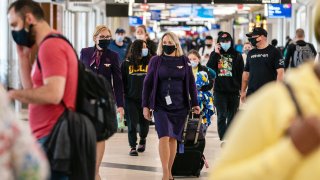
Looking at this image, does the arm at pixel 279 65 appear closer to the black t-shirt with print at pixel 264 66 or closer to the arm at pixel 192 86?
the black t-shirt with print at pixel 264 66

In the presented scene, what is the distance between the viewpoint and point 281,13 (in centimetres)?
3059

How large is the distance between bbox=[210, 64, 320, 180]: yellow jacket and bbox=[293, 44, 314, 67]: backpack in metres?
13.1

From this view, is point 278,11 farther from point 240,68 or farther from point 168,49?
point 168,49

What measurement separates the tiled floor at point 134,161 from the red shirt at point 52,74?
16.2 ft

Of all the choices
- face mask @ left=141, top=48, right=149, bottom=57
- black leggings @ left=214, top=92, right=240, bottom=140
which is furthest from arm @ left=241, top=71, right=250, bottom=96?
face mask @ left=141, top=48, right=149, bottom=57

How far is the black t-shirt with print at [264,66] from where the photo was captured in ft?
34.5

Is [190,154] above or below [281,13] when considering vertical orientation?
below

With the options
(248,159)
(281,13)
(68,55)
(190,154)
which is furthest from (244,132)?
(281,13)

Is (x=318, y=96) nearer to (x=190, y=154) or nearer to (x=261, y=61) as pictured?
(x=190, y=154)

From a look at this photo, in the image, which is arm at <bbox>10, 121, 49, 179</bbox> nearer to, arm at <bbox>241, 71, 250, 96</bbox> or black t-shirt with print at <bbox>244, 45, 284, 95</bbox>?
black t-shirt with print at <bbox>244, 45, 284, 95</bbox>

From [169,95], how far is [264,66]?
7.83 ft

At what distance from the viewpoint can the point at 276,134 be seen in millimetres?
2293

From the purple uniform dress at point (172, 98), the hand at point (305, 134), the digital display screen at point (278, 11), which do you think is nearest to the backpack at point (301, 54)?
the purple uniform dress at point (172, 98)

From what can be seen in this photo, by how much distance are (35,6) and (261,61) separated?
20.9ft
